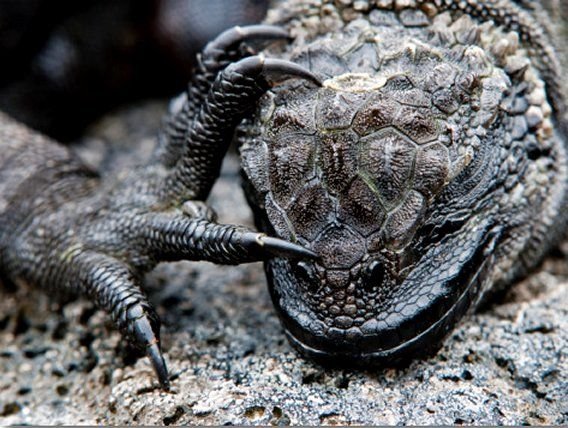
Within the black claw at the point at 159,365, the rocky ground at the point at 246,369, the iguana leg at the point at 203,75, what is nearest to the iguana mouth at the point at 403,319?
the rocky ground at the point at 246,369

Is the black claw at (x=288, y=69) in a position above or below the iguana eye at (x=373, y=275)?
above

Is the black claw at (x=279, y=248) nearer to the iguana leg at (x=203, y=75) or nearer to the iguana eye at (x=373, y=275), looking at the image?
the iguana eye at (x=373, y=275)

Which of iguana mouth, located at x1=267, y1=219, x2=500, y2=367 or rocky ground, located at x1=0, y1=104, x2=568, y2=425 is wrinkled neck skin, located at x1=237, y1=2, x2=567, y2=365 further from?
rocky ground, located at x1=0, y1=104, x2=568, y2=425

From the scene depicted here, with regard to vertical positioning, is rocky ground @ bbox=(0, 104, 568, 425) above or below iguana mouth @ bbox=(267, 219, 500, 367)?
below

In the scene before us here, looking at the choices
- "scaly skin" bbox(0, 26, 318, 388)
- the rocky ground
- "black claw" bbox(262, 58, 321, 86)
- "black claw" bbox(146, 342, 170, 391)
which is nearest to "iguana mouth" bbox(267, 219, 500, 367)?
the rocky ground

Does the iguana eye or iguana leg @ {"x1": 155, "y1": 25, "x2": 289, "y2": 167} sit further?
iguana leg @ {"x1": 155, "y1": 25, "x2": 289, "y2": 167}

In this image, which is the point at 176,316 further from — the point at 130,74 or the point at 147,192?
the point at 130,74
